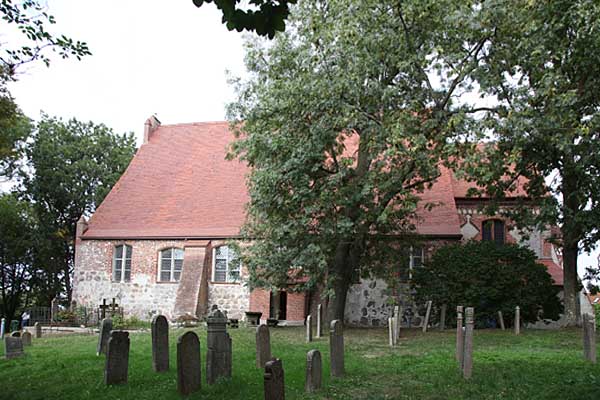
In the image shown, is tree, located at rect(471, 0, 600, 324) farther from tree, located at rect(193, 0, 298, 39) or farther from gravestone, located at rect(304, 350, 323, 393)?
tree, located at rect(193, 0, 298, 39)

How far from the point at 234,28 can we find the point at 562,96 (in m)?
11.2

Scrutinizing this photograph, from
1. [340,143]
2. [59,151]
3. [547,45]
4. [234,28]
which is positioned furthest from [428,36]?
[59,151]

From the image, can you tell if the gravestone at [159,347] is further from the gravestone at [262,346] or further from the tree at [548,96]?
the tree at [548,96]

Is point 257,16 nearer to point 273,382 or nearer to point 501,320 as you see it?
point 273,382

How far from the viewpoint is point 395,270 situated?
22406 mm

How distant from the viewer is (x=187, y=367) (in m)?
8.95

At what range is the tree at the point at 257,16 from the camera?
20.4 feet

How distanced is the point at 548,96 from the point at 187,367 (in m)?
11.4

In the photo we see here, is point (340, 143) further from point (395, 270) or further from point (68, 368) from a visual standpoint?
point (68, 368)

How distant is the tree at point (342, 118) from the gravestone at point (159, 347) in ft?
26.3

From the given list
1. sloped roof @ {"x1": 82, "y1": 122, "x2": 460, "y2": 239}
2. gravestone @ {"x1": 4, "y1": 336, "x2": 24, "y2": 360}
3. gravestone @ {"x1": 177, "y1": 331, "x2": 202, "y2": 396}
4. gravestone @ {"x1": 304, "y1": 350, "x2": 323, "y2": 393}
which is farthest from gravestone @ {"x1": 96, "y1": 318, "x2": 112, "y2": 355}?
sloped roof @ {"x1": 82, "y1": 122, "x2": 460, "y2": 239}

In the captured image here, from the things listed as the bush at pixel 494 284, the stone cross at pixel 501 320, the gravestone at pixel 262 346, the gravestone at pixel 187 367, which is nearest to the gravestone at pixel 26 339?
the gravestone at pixel 262 346

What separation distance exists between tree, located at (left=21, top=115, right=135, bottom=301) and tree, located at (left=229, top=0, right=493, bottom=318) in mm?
19922

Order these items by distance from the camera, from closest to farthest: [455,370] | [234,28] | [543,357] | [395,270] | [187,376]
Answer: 1. [234,28]
2. [187,376]
3. [455,370]
4. [543,357]
5. [395,270]
